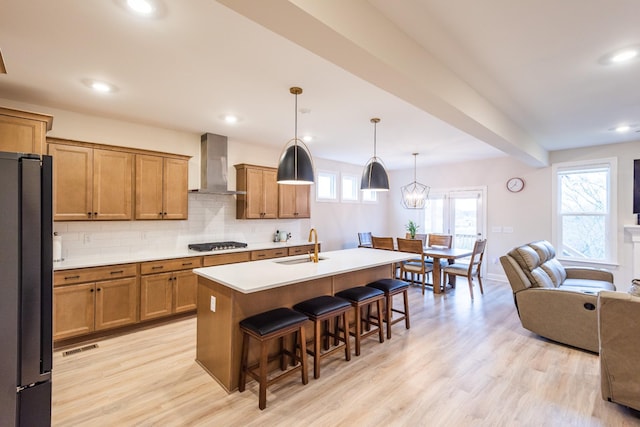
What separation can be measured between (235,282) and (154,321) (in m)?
2.30

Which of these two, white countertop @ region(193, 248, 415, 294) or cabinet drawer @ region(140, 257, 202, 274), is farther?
cabinet drawer @ region(140, 257, 202, 274)

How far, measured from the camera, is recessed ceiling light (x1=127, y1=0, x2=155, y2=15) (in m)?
1.69

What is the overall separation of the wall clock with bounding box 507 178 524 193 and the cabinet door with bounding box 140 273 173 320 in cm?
638

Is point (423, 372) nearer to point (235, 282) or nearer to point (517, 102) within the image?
point (235, 282)

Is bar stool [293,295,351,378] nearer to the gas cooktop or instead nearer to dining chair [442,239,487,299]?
the gas cooktop

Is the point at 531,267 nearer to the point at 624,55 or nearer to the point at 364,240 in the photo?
the point at 624,55

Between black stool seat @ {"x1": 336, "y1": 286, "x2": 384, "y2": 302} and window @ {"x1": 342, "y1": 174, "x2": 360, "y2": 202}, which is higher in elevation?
window @ {"x1": 342, "y1": 174, "x2": 360, "y2": 202}

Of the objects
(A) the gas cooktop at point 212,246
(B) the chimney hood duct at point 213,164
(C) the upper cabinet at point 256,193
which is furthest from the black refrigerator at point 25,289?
(C) the upper cabinet at point 256,193

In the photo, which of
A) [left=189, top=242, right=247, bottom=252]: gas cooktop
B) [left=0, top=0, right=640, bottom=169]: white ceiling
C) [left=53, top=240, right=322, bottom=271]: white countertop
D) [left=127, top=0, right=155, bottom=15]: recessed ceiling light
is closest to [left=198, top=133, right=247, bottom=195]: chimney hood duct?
[left=0, top=0, right=640, bottom=169]: white ceiling

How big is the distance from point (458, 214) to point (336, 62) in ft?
19.7

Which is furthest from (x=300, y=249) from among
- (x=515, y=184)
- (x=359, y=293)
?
(x=515, y=184)

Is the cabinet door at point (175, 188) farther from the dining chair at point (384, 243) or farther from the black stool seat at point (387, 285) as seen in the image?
the dining chair at point (384, 243)

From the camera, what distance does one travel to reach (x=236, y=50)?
221cm

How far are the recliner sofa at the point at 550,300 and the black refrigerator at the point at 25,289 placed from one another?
4.06 metres
